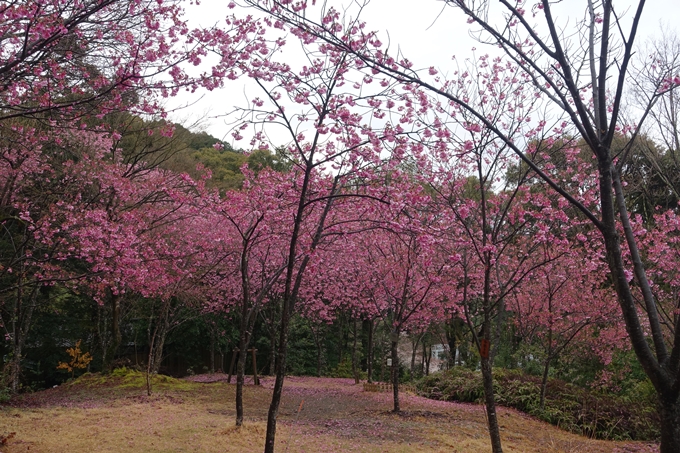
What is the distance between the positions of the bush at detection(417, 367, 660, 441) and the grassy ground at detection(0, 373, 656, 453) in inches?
23.5

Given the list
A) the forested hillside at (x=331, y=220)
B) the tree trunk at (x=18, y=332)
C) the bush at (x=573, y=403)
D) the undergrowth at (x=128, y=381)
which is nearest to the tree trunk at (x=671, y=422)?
the forested hillside at (x=331, y=220)

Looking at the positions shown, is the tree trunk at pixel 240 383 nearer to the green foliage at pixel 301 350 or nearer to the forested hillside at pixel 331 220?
the forested hillside at pixel 331 220

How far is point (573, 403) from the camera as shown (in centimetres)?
1034

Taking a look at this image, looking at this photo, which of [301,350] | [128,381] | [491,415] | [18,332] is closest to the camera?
[491,415]

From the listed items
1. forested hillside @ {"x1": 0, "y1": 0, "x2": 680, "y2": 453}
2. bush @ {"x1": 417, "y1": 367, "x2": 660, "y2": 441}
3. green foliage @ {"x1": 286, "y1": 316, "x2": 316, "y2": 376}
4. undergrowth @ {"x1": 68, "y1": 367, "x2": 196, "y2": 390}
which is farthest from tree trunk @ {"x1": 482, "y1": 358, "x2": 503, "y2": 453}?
green foliage @ {"x1": 286, "y1": 316, "x2": 316, "y2": 376}

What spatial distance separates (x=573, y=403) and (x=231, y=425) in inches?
302

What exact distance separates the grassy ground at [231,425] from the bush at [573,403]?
0.60 m

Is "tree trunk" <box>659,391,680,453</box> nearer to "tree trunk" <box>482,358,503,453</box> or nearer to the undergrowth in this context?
"tree trunk" <box>482,358,503,453</box>

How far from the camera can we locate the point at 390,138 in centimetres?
495

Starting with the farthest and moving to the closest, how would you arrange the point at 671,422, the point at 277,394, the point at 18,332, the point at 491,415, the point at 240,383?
the point at 18,332
the point at 240,383
the point at 491,415
the point at 277,394
the point at 671,422

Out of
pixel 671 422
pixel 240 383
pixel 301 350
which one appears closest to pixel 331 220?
pixel 240 383

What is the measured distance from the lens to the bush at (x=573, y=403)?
9.31 m

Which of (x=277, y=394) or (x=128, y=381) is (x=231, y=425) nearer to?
(x=277, y=394)

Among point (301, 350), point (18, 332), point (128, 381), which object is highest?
point (18, 332)
